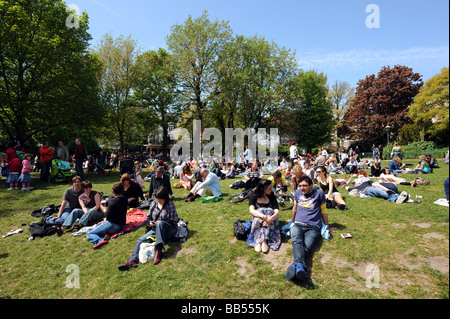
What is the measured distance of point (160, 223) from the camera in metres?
5.00

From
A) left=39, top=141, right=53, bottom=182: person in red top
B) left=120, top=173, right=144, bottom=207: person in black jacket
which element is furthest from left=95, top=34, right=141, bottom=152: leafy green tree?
left=120, top=173, right=144, bottom=207: person in black jacket

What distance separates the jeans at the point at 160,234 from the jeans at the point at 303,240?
272 cm

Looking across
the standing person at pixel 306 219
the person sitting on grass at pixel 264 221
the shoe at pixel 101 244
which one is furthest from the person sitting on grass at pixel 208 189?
the standing person at pixel 306 219

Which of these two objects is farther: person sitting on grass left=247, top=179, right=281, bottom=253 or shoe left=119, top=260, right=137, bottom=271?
person sitting on grass left=247, top=179, right=281, bottom=253

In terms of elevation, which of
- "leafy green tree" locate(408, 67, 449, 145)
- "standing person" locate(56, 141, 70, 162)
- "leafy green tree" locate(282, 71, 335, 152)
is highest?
"leafy green tree" locate(282, 71, 335, 152)

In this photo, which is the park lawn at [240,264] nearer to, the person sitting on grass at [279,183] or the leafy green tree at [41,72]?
the person sitting on grass at [279,183]

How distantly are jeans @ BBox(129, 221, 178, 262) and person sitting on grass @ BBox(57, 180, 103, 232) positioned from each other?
2.59m

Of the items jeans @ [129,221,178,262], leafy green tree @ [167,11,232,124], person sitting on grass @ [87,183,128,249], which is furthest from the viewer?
leafy green tree @ [167,11,232,124]

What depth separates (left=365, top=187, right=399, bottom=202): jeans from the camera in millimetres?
7017

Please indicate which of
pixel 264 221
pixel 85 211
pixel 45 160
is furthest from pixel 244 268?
pixel 45 160

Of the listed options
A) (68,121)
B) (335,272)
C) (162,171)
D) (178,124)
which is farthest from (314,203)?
(178,124)

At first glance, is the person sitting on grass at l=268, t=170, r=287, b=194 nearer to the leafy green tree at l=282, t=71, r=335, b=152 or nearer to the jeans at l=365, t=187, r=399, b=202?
the jeans at l=365, t=187, r=399, b=202

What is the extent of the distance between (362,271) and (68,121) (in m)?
21.0

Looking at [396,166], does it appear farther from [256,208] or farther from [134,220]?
[134,220]
